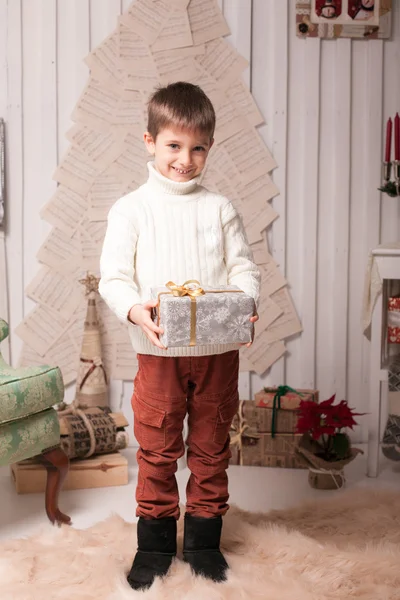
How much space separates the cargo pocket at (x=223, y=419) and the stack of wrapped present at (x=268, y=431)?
0.99 m

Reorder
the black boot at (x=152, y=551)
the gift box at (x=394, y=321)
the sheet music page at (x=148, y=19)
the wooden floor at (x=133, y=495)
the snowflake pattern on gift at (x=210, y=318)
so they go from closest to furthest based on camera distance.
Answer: the snowflake pattern on gift at (x=210, y=318)
the black boot at (x=152, y=551)
the wooden floor at (x=133, y=495)
the gift box at (x=394, y=321)
the sheet music page at (x=148, y=19)

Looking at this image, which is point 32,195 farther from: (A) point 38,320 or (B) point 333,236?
(B) point 333,236

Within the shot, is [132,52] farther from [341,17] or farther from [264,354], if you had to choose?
[264,354]

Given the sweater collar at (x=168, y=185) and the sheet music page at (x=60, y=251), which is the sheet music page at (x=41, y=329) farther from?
the sweater collar at (x=168, y=185)

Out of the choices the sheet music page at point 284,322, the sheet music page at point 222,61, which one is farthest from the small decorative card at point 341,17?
the sheet music page at point 284,322

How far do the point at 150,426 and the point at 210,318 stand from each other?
1.21ft

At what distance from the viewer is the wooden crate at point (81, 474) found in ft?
8.75

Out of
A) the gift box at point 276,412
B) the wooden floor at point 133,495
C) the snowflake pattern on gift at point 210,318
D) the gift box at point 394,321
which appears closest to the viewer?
the snowflake pattern on gift at point 210,318

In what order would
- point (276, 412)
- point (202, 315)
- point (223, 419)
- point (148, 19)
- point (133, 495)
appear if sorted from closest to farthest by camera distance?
point (202, 315) < point (223, 419) < point (133, 495) < point (276, 412) < point (148, 19)

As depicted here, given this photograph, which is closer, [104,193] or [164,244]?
[164,244]

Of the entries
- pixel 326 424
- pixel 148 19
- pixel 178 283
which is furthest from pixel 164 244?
pixel 148 19

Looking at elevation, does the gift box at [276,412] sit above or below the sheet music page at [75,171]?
below

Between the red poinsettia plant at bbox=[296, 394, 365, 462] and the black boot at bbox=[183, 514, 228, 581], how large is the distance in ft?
2.60

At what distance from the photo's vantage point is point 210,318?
1721 mm
